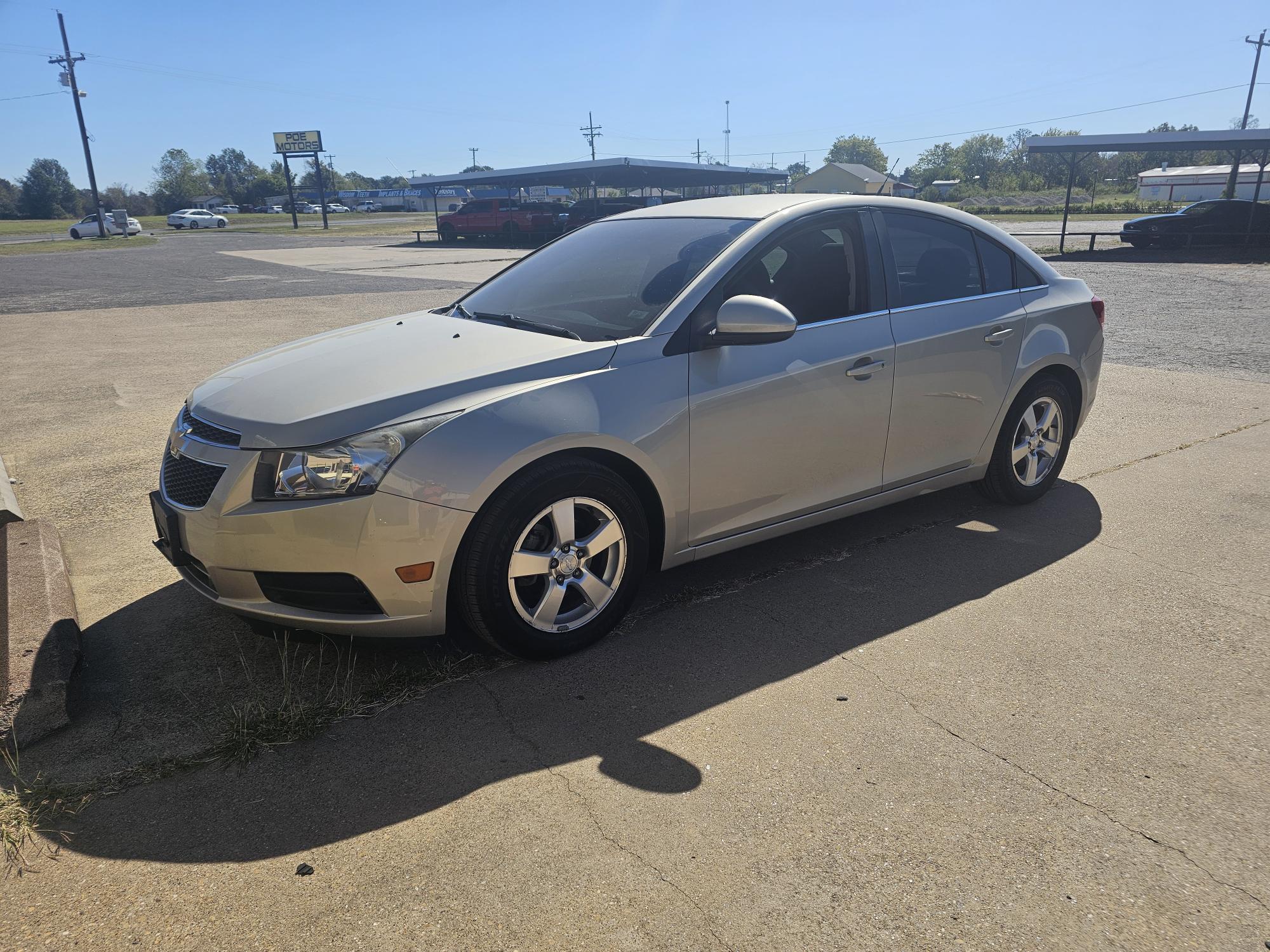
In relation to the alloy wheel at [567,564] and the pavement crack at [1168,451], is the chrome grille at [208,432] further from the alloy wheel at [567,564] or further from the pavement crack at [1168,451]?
the pavement crack at [1168,451]

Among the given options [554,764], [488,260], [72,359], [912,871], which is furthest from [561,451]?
[488,260]

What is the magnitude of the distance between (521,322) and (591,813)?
7.11 feet

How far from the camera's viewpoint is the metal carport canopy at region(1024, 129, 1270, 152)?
25.7 metres

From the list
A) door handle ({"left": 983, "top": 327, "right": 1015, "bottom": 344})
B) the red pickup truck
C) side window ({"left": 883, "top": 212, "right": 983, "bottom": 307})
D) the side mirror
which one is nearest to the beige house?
side window ({"left": 883, "top": 212, "right": 983, "bottom": 307})

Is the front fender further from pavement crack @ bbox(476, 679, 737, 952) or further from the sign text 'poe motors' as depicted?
the sign text 'poe motors'

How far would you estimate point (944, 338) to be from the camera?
4.40 meters

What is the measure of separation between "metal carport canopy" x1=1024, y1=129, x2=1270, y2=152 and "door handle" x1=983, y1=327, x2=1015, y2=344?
79.6 ft

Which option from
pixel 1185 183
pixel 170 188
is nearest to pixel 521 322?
pixel 1185 183

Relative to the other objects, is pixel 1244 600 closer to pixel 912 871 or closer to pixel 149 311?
pixel 912 871

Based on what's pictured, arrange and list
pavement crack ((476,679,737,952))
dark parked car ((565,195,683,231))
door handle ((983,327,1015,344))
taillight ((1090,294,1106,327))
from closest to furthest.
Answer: pavement crack ((476,679,737,952)), door handle ((983,327,1015,344)), taillight ((1090,294,1106,327)), dark parked car ((565,195,683,231))

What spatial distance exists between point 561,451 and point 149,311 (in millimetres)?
14264

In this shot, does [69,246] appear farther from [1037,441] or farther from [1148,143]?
[1037,441]

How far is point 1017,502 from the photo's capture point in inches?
202

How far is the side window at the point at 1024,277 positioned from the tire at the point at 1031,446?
1.64 ft
